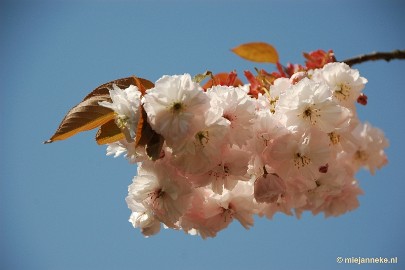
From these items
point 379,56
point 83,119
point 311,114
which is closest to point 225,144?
point 311,114

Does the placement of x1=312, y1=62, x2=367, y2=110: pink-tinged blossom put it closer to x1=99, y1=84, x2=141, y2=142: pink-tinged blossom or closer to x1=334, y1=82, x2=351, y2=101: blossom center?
x1=334, y1=82, x2=351, y2=101: blossom center

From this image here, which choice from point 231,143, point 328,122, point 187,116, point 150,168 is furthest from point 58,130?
point 328,122

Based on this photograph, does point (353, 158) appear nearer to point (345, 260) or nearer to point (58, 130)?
point (345, 260)

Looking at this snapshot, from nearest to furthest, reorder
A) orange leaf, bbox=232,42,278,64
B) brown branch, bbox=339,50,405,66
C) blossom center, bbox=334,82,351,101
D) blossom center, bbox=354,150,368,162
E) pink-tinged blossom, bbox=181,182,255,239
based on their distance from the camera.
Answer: pink-tinged blossom, bbox=181,182,255,239 < blossom center, bbox=334,82,351,101 < brown branch, bbox=339,50,405,66 < orange leaf, bbox=232,42,278,64 < blossom center, bbox=354,150,368,162

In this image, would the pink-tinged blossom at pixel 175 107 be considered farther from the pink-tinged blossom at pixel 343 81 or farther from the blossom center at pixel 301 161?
the pink-tinged blossom at pixel 343 81

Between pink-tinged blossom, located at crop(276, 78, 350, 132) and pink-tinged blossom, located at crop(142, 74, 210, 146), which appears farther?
pink-tinged blossom, located at crop(276, 78, 350, 132)

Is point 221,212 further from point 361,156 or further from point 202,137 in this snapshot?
point 361,156

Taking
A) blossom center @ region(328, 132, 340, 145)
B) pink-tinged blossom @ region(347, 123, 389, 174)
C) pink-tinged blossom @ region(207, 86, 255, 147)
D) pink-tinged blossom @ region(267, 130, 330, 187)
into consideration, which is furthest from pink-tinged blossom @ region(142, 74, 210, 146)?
pink-tinged blossom @ region(347, 123, 389, 174)
